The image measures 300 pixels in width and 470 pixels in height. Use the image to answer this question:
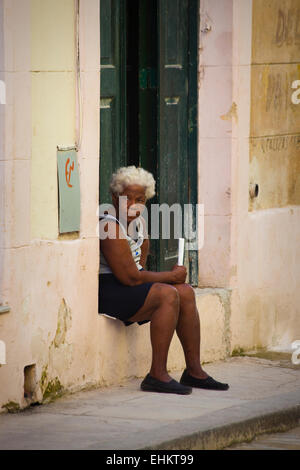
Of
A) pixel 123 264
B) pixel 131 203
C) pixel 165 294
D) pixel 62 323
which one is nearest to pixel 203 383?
pixel 165 294

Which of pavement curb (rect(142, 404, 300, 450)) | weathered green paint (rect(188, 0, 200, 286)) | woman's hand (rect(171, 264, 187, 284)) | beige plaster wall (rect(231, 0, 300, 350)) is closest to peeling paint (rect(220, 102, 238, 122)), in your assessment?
beige plaster wall (rect(231, 0, 300, 350))

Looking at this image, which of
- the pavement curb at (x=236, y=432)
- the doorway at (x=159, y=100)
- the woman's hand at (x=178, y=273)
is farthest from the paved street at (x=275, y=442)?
the doorway at (x=159, y=100)

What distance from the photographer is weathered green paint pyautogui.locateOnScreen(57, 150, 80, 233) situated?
795 cm

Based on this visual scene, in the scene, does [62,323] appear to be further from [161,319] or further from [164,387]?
[164,387]

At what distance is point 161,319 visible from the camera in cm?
816

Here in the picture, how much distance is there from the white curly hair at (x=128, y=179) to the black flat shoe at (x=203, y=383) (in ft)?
3.93

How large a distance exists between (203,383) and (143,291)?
0.75m

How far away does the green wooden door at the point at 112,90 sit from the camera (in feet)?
29.2

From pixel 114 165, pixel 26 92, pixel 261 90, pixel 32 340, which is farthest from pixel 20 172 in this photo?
pixel 261 90

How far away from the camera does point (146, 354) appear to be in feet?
29.1

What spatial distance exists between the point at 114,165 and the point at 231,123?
1.19 metres

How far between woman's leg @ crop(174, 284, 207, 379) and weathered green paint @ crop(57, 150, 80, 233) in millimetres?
803
